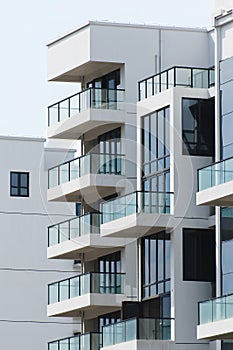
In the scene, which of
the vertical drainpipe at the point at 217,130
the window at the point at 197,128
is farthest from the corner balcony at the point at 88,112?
the vertical drainpipe at the point at 217,130

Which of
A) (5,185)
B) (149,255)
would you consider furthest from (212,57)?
(5,185)

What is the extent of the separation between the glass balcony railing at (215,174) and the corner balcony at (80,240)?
9522mm

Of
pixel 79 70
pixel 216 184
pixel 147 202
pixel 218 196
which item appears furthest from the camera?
pixel 79 70

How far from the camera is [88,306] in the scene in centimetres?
5975

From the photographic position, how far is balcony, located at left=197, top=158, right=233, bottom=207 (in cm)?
4894

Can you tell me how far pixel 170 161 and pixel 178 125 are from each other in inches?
52.4

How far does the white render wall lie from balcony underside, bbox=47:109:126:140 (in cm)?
1633

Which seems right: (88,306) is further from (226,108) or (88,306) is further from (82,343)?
(226,108)

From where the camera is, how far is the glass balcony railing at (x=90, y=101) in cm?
6016

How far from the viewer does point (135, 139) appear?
59.8 metres

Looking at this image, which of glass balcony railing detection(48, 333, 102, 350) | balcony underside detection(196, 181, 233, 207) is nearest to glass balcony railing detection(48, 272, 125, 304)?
glass balcony railing detection(48, 333, 102, 350)

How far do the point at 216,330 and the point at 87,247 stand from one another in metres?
13.5

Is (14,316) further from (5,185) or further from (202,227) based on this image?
(202,227)

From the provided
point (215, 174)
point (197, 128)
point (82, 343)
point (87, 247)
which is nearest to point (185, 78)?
point (197, 128)
